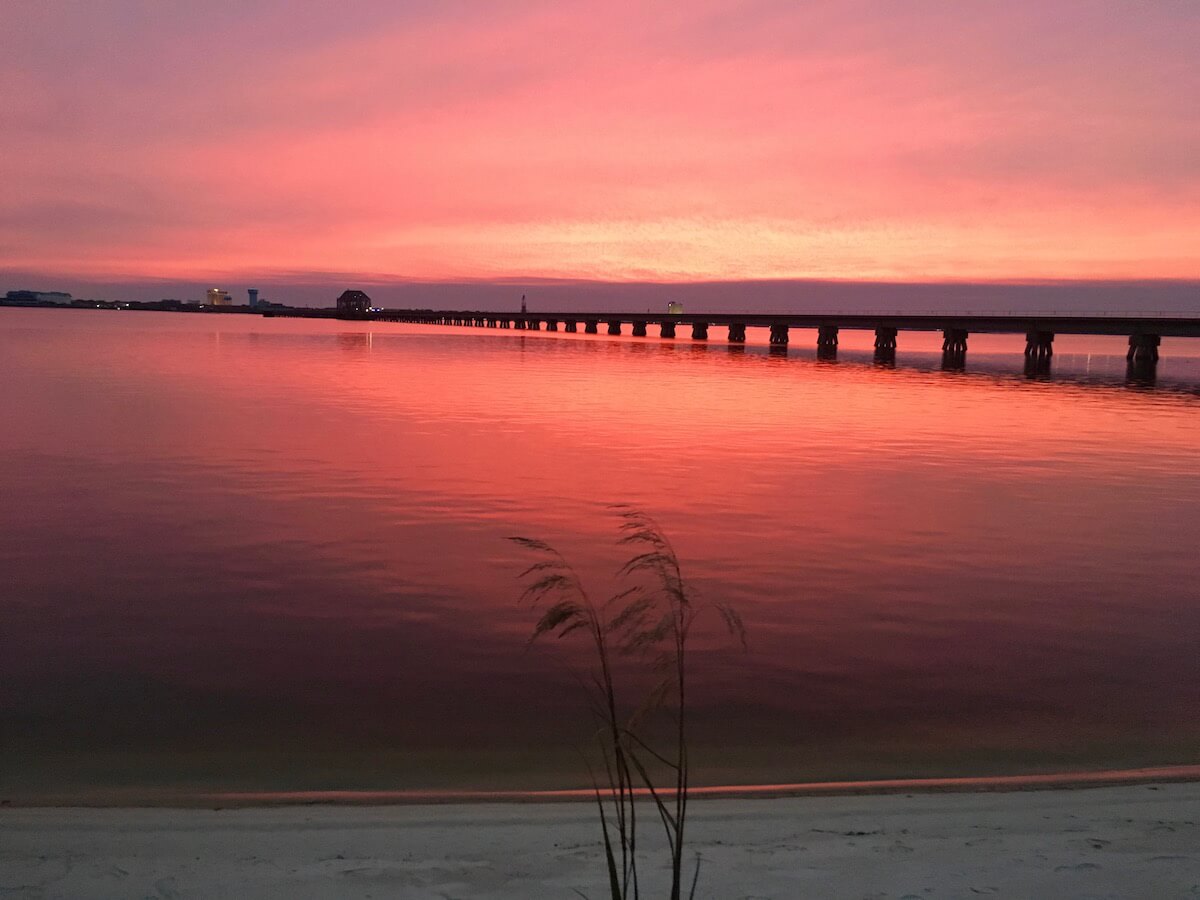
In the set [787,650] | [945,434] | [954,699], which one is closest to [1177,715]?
[954,699]

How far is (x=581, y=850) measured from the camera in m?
6.74

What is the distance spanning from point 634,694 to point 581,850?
4.51 metres

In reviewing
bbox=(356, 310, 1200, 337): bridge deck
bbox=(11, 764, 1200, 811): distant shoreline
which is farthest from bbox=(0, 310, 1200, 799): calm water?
bbox=(356, 310, 1200, 337): bridge deck

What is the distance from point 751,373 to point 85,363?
165 ft

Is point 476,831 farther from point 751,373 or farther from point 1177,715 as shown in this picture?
point 751,373

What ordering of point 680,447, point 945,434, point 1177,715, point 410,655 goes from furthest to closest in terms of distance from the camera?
point 945,434 → point 680,447 → point 410,655 → point 1177,715

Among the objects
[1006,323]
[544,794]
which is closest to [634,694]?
[544,794]

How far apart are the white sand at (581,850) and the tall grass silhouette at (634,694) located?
380 millimetres

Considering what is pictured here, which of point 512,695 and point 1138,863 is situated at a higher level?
point 1138,863

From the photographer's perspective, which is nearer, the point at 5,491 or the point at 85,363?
the point at 5,491

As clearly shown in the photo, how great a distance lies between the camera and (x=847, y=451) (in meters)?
33.8

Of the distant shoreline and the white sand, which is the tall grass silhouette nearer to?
the white sand

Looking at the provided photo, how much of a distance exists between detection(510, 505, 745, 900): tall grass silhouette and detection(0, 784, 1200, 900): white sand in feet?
1.25

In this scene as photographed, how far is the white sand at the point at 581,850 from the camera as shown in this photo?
241 inches
